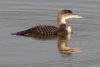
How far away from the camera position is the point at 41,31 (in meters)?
15.6

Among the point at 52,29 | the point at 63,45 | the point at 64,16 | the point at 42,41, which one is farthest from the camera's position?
the point at 64,16

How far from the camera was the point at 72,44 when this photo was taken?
1448 centimetres

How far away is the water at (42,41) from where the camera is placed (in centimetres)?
1273

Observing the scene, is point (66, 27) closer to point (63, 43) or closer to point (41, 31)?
point (41, 31)

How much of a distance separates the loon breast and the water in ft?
0.96

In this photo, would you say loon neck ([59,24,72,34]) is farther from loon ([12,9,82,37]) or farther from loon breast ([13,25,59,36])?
loon breast ([13,25,59,36])

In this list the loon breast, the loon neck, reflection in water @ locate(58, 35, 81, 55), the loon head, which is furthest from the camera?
the loon head

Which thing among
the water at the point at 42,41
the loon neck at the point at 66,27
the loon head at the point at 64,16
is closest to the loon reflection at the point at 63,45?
the water at the point at 42,41

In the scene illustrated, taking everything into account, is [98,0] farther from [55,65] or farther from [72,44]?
[55,65]

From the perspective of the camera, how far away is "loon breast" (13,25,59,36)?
50.7ft

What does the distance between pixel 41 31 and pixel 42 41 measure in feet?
2.35

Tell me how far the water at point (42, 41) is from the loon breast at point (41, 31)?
293mm

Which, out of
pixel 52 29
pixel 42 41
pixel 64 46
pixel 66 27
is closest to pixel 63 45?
pixel 64 46

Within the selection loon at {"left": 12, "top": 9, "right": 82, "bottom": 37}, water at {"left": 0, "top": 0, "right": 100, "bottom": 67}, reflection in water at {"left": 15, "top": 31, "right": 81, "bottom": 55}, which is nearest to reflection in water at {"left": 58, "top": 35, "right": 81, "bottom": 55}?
reflection in water at {"left": 15, "top": 31, "right": 81, "bottom": 55}
